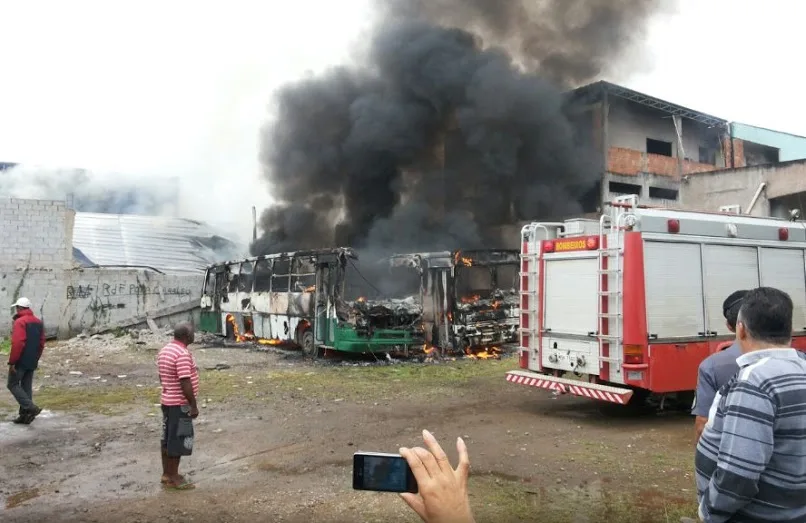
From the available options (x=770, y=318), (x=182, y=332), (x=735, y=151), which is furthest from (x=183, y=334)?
(x=735, y=151)

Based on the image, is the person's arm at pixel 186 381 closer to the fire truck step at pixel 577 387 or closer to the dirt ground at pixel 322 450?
the dirt ground at pixel 322 450

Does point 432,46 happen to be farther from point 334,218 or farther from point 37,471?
point 37,471

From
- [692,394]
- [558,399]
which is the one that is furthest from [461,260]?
[692,394]

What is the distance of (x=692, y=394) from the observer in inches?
283

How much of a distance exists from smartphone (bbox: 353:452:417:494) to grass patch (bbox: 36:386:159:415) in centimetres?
691

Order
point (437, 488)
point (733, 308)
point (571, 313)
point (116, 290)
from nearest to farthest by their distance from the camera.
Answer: point (437, 488) < point (733, 308) < point (571, 313) < point (116, 290)

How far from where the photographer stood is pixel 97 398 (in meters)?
8.33

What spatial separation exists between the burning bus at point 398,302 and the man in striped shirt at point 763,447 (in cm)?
980

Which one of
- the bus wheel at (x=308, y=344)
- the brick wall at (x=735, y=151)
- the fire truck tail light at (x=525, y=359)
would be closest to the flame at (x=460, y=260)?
the bus wheel at (x=308, y=344)

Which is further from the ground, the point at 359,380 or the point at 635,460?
the point at 359,380

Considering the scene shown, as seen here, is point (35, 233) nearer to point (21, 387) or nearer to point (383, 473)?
point (21, 387)

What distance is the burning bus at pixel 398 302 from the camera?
38.2 ft

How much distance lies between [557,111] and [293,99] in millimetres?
8773

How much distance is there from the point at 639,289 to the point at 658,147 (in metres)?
20.5
